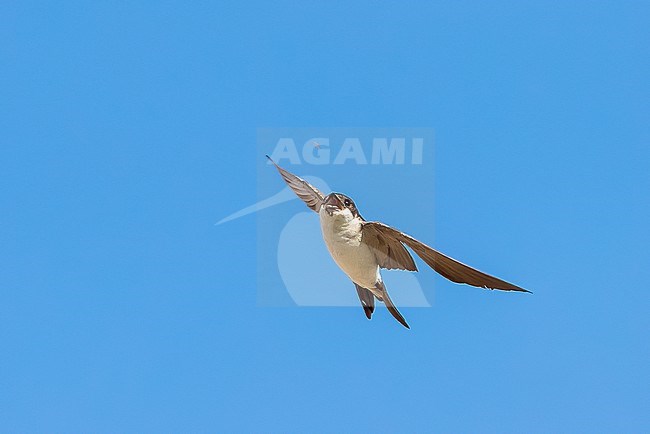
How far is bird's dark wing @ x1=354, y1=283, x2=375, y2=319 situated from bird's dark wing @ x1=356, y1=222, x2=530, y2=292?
0.87 metres

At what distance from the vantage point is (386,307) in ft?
24.8

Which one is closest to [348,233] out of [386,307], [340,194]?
[340,194]

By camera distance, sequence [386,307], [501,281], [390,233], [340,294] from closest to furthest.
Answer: [501,281] → [390,233] → [386,307] → [340,294]

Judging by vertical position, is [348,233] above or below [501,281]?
above

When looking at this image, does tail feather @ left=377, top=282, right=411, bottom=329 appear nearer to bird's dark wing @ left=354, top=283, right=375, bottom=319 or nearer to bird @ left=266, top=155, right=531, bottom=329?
bird @ left=266, top=155, right=531, bottom=329

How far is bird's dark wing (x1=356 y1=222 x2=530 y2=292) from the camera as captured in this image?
5.94 meters

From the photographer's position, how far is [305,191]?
Result: 26.9 ft

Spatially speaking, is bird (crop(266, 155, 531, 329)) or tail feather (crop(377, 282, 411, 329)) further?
tail feather (crop(377, 282, 411, 329))

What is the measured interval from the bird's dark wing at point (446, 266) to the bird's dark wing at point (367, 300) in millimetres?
872

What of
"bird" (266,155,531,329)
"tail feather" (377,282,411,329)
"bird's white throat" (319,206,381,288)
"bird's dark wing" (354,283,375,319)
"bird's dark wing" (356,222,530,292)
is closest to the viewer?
"bird's dark wing" (356,222,530,292)

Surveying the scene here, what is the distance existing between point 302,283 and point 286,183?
3.10 feet

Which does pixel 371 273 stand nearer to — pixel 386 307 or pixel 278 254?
pixel 386 307

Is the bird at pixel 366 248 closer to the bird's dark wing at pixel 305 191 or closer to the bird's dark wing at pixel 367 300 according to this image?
the bird's dark wing at pixel 367 300

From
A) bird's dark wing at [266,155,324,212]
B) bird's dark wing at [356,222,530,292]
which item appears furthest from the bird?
bird's dark wing at [266,155,324,212]
